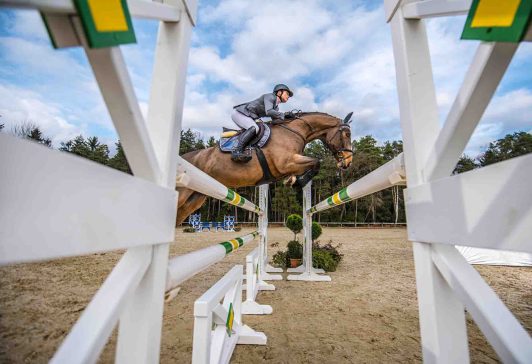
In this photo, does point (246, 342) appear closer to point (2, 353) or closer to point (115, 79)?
point (2, 353)

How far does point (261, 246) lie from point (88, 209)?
3.77 m

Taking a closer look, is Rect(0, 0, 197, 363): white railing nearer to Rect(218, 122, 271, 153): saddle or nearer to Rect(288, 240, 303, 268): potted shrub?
Rect(218, 122, 271, 153): saddle

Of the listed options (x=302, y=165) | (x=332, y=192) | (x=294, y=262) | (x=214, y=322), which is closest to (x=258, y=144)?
(x=302, y=165)

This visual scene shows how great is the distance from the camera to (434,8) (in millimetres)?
644

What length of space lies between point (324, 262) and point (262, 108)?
2.93 m

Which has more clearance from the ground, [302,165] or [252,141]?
[252,141]

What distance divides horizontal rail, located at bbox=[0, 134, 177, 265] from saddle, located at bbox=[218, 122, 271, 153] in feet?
7.64

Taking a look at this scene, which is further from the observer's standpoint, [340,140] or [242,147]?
[340,140]

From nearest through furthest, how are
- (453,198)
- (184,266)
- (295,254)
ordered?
(453,198) → (184,266) → (295,254)

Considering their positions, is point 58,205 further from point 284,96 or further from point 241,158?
point 284,96

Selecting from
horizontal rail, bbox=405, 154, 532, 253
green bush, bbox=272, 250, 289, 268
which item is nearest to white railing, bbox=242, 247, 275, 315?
horizontal rail, bbox=405, 154, 532, 253

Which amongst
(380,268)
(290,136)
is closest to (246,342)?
(290,136)

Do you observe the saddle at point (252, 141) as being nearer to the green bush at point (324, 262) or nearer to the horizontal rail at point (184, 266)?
the horizontal rail at point (184, 266)

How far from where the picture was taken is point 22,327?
217cm
